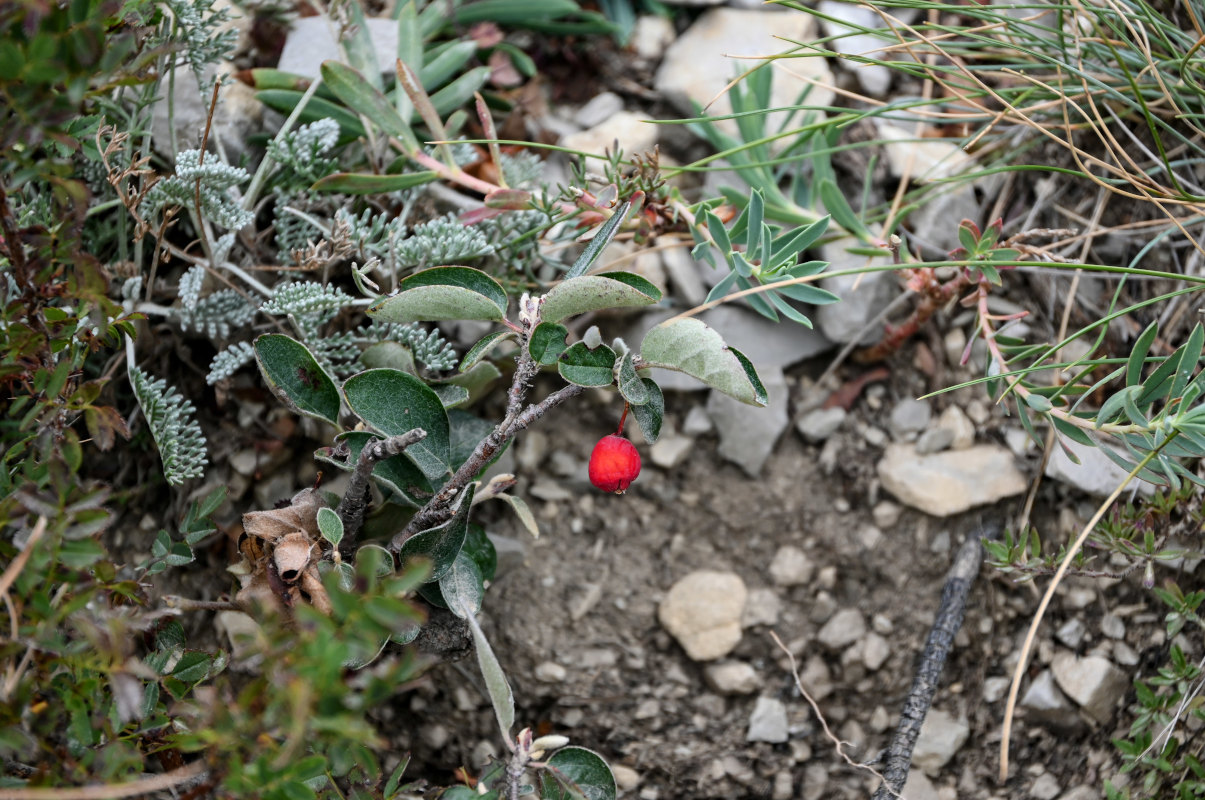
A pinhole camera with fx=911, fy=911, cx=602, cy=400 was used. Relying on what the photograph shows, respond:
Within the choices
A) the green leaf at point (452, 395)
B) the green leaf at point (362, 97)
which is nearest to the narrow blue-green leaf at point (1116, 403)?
the green leaf at point (452, 395)

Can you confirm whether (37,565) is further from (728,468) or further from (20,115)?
(728,468)

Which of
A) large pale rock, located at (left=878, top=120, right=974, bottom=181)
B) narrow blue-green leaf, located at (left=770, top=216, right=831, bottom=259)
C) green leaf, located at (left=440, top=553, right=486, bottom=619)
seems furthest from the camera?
large pale rock, located at (left=878, top=120, right=974, bottom=181)

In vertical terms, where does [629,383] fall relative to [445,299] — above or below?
below

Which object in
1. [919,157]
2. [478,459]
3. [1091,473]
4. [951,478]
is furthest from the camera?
[919,157]

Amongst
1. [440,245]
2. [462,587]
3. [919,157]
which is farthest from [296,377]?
[919,157]

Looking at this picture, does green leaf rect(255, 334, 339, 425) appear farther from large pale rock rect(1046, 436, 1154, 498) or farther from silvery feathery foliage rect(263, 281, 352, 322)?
large pale rock rect(1046, 436, 1154, 498)

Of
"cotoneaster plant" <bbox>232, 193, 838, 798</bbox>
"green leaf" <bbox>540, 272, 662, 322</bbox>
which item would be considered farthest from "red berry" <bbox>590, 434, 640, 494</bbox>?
"green leaf" <bbox>540, 272, 662, 322</bbox>

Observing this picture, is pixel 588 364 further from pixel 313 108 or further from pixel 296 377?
pixel 313 108
